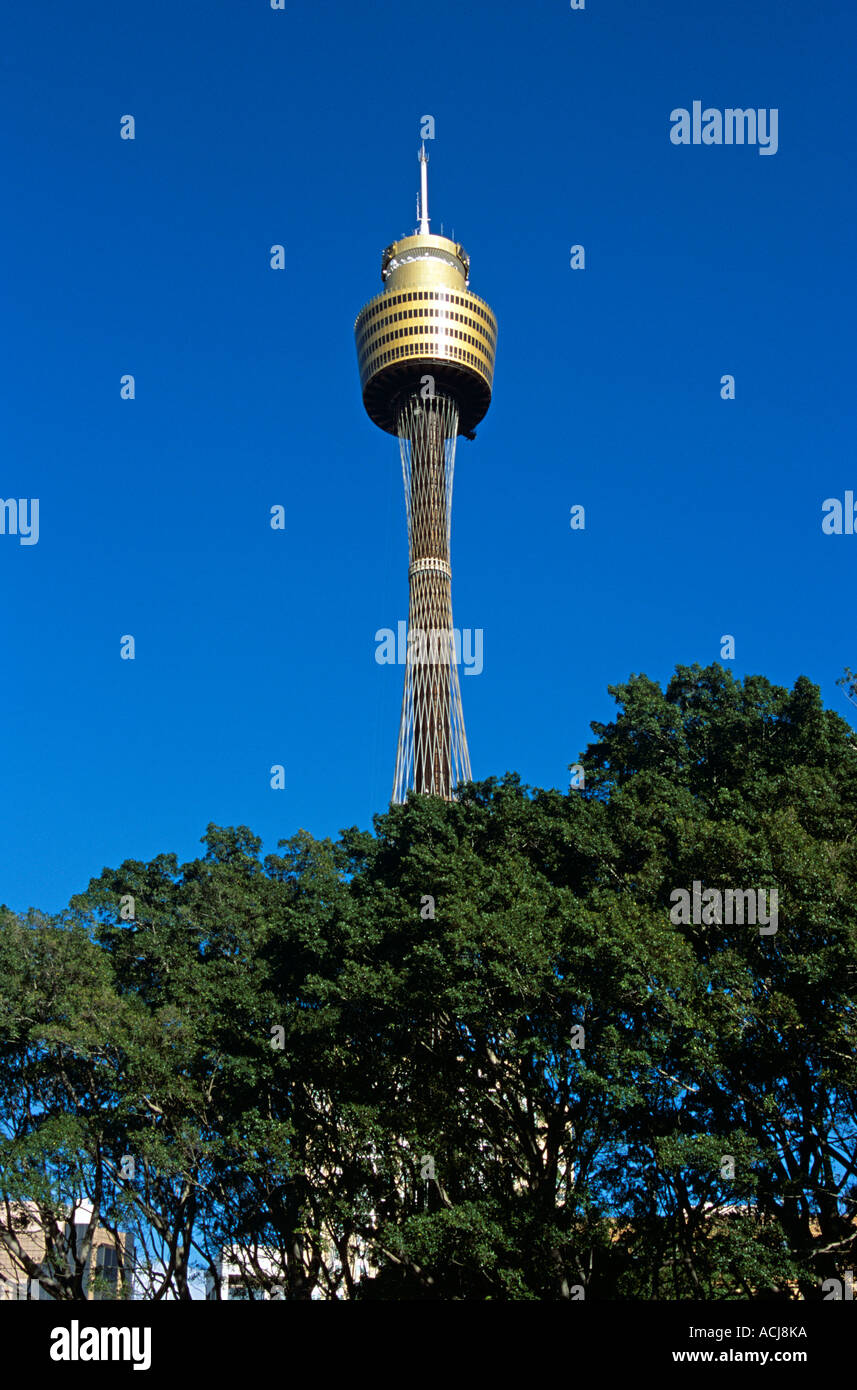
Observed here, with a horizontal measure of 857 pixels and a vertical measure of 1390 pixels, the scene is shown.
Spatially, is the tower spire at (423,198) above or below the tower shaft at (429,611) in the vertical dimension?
above

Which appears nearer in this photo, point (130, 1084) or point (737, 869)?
point (737, 869)

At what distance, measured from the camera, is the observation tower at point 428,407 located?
7106 centimetres

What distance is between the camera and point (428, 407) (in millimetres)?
77812

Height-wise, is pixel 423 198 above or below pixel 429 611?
above

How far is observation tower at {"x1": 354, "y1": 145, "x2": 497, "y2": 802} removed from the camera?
71.1 metres

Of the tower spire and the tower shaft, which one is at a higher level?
the tower spire

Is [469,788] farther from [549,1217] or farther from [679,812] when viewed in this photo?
[549,1217]

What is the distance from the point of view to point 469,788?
3638cm
